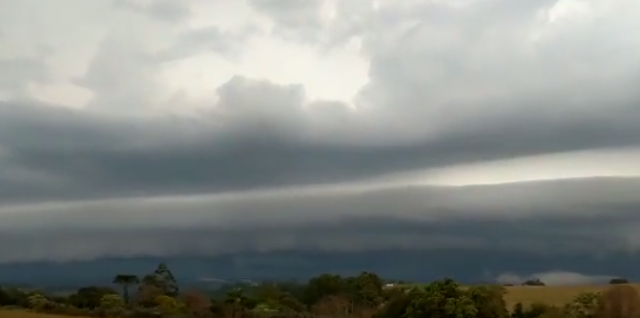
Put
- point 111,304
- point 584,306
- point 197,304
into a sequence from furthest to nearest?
point 197,304 → point 111,304 → point 584,306

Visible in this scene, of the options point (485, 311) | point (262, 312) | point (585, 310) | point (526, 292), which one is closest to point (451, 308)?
point (485, 311)

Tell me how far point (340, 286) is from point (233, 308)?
37578 mm

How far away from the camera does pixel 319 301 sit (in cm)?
15112

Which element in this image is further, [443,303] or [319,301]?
[319,301]

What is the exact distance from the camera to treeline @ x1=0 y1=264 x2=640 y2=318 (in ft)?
336

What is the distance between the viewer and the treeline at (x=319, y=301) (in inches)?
4031

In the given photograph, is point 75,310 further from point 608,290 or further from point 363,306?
point 608,290

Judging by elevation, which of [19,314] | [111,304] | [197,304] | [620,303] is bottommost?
[620,303]

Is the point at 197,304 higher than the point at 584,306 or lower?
higher

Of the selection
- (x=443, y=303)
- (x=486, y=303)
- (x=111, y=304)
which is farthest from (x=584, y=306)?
(x=111, y=304)

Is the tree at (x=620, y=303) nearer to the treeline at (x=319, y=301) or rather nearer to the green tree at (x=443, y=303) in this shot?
the treeline at (x=319, y=301)

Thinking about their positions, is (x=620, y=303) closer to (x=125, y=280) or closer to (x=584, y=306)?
(x=584, y=306)

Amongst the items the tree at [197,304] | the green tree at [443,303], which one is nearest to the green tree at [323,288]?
the tree at [197,304]

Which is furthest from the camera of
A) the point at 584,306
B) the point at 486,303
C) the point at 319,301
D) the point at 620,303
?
the point at 319,301
